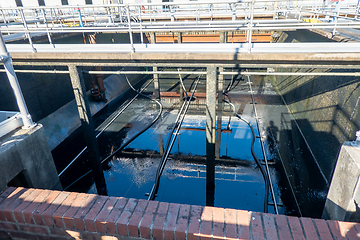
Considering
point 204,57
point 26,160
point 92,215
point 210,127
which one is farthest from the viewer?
point 210,127

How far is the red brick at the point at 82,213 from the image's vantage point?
8.32 feet

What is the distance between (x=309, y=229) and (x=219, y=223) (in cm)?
96

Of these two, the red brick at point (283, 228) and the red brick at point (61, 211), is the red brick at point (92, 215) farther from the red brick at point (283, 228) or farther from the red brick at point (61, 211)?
the red brick at point (283, 228)

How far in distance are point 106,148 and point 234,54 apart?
643 cm

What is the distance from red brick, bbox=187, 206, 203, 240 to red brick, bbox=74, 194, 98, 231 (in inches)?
48.0

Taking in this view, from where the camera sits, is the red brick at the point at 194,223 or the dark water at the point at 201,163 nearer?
the red brick at the point at 194,223

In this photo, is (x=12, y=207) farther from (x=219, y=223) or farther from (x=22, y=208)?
(x=219, y=223)

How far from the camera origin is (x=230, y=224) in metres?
2.44

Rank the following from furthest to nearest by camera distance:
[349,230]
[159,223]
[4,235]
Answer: [4,235]
[159,223]
[349,230]

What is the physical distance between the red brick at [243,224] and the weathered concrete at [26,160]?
129 inches

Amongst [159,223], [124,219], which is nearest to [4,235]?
[124,219]

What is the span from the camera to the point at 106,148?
352 inches

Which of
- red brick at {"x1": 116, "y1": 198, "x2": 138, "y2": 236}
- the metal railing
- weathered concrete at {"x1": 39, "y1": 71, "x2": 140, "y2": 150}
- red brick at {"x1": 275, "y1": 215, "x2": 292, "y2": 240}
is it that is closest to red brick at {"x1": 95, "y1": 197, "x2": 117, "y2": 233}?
red brick at {"x1": 116, "y1": 198, "x2": 138, "y2": 236}

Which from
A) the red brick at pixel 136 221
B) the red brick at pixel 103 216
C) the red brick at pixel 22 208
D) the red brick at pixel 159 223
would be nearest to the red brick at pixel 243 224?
the red brick at pixel 159 223
